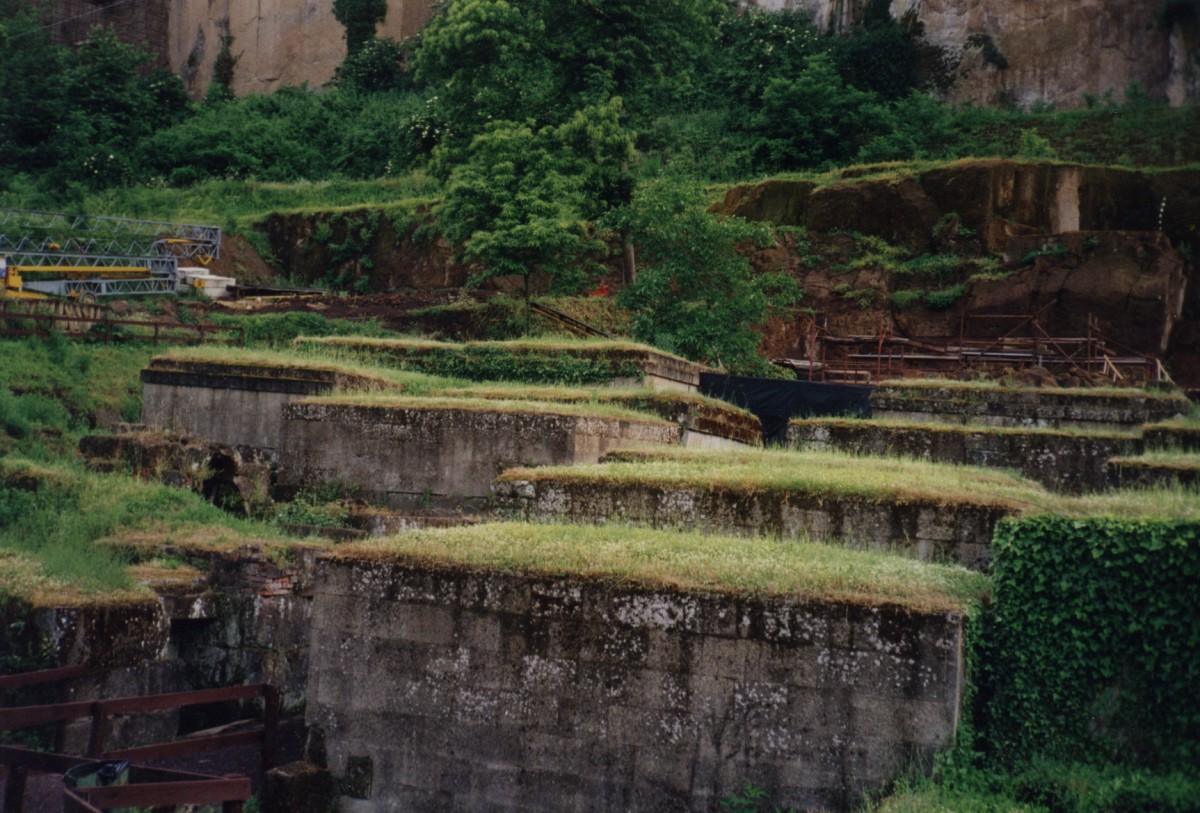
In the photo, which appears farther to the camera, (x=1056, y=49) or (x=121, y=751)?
(x=1056, y=49)

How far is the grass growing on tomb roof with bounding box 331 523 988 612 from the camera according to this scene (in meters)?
7.30

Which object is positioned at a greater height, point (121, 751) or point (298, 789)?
point (121, 751)

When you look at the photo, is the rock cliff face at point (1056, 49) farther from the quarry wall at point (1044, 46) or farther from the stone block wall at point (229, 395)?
the stone block wall at point (229, 395)

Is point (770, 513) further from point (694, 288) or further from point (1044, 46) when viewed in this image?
point (1044, 46)

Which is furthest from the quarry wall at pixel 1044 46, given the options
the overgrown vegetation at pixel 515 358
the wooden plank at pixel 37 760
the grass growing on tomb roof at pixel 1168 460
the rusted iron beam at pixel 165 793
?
the wooden plank at pixel 37 760

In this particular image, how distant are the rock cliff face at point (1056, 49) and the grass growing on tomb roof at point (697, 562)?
31224 millimetres

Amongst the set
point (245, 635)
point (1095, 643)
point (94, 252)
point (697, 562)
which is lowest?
point (245, 635)

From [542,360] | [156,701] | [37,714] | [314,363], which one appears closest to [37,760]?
[37,714]

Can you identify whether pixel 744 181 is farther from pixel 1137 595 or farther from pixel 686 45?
pixel 1137 595

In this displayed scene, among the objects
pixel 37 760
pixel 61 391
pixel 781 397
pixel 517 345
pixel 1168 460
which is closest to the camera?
pixel 37 760

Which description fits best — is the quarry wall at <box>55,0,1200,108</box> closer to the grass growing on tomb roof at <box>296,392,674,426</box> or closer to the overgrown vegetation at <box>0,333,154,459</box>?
the grass growing on tomb roof at <box>296,392,674,426</box>

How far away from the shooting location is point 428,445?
551 inches

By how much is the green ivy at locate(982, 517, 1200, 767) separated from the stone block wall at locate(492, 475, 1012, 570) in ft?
6.99

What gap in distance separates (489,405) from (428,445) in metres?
0.90
